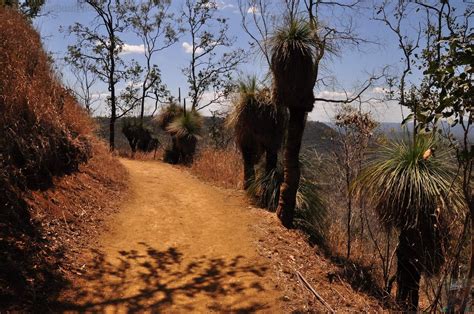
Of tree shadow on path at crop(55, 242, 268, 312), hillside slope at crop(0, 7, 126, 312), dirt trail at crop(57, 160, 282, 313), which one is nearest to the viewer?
hillside slope at crop(0, 7, 126, 312)

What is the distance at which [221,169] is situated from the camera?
11734 millimetres

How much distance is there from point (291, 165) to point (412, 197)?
1931 mm

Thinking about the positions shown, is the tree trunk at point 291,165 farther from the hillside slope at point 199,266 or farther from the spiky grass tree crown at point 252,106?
the spiky grass tree crown at point 252,106

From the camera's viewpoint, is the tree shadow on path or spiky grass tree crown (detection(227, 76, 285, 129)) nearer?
the tree shadow on path

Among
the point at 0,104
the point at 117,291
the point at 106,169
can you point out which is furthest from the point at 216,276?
the point at 106,169

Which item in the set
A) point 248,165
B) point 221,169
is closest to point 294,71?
point 248,165

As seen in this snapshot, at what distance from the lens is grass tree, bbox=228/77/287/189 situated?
8.60 meters

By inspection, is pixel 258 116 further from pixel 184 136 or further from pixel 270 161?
pixel 184 136

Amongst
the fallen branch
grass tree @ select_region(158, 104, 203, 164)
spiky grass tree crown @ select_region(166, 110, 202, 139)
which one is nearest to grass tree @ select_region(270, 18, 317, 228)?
the fallen branch

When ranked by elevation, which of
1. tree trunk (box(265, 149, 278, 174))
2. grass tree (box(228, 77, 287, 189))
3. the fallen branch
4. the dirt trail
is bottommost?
the fallen branch

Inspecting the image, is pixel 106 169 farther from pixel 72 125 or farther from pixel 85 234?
pixel 85 234

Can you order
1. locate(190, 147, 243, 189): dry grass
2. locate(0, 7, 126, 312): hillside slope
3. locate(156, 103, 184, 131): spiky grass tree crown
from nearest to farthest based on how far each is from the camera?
locate(0, 7, 126, 312): hillside slope, locate(190, 147, 243, 189): dry grass, locate(156, 103, 184, 131): spiky grass tree crown

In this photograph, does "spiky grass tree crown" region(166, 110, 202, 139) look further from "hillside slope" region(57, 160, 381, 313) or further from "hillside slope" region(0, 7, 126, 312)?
"hillside slope" region(57, 160, 381, 313)

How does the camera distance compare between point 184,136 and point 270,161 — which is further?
point 184,136
